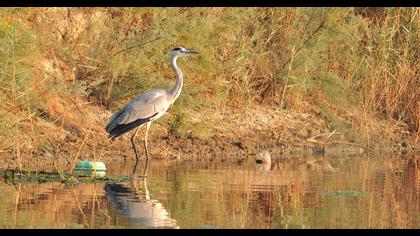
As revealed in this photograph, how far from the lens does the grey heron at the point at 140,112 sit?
50.2 ft

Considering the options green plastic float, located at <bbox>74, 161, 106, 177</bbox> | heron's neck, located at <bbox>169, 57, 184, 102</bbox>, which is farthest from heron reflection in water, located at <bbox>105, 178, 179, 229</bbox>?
heron's neck, located at <bbox>169, 57, 184, 102</bbox>

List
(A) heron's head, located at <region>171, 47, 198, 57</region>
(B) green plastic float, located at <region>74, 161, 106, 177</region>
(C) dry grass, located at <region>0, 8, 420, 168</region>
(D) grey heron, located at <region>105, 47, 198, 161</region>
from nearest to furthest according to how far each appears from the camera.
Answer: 1. (B) green plastic float, located at <region>74, 161, 106, 177</region>
2. (C) dry grass, located at <region>0, 8, 420, 168</region>
3. (D) grey heron, located at <region>105, 47, 198, 161</region>
4. (A) heron's head, located at <region>171, 47, 198, 57</region>

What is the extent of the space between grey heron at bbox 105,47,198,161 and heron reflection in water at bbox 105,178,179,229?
266 centimetres

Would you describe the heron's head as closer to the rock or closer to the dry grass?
the dry grass

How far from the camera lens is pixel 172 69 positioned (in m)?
17.2

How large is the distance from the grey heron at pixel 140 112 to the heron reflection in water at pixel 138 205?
266 centimetres

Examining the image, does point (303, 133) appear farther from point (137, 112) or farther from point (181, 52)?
point (137, 112)

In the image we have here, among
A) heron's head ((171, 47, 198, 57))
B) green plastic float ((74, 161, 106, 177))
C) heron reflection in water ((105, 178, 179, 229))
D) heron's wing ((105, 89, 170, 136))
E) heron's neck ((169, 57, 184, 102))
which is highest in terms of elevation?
heron's head ((171, 47, 198, 57))

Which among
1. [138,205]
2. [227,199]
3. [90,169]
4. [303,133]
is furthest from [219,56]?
[138,205]

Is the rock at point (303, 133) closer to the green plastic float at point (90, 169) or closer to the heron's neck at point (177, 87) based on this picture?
the heron's neck at point (177, 87)

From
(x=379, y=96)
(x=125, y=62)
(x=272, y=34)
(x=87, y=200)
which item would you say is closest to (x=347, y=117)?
(x=379, y=96)

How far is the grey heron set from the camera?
1531 cm

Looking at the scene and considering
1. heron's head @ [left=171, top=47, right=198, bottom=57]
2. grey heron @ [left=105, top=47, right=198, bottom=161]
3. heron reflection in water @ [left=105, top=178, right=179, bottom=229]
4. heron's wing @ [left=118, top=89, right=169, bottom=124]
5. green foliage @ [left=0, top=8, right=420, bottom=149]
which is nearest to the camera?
heron reflection in water @ [left=105, top=178, right=179, bottom=229]

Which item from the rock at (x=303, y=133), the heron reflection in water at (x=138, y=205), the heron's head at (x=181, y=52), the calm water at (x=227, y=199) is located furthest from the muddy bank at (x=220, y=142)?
the heron reflection in water at (x=138, y=205)
